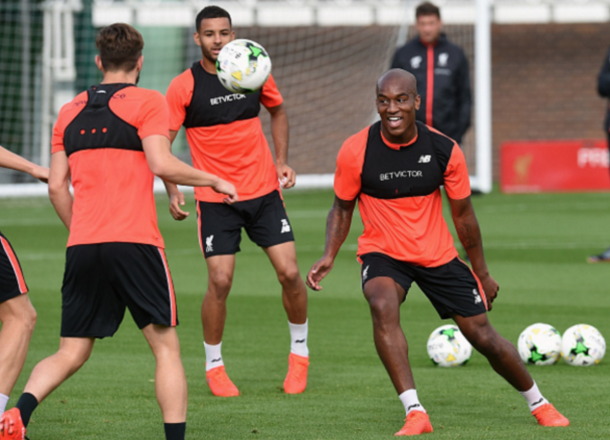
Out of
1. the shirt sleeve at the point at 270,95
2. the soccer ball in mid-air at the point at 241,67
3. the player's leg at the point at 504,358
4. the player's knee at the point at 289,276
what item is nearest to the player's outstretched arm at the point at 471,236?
the player's leg at the point at 504,358

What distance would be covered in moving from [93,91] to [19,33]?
15.6 m

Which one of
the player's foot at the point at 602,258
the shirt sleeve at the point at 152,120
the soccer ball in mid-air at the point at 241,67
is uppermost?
the soccer ball in mid-air at the point at 241,67

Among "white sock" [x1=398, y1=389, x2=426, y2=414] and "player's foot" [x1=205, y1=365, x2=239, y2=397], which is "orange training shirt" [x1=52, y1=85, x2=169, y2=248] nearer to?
"white sock" [x1=398, y1=389, x2=426, y2=414]

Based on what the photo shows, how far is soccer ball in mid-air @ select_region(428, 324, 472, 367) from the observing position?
6754 millimetres

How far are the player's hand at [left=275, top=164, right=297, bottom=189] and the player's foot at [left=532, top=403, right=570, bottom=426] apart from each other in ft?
7.28

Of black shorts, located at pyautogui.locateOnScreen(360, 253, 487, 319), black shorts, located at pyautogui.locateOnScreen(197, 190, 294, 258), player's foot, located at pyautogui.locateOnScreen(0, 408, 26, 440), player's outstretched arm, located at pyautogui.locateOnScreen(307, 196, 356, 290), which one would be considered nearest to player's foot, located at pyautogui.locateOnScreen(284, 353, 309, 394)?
black shorts, located at pyautogui.locateOnScreen(197, 190, 294, 258)

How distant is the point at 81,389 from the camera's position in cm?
625

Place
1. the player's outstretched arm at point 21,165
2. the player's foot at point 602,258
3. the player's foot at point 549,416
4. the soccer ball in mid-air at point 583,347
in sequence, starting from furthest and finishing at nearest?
1. the player's foot at point 602,258
2. the soccer ball in mid-air at point 583,347
3. the player's foot at point 549,416
4. the player's outstretched arm at point 21,165

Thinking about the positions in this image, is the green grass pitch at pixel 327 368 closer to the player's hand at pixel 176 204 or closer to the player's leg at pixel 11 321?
the player's leg at pixel 11 321

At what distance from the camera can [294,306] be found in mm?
6574

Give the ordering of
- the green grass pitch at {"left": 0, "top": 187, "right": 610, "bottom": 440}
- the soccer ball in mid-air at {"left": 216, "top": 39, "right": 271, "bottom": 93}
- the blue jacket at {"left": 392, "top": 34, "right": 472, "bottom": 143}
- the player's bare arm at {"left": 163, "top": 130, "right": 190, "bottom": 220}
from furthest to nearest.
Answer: the blue jacket at {"left": 392, "top": 34, "right": 472, "bottom": 143} → the soccer ball in mid-air at {"left": 216, "top": 39, "right": 271, "bottom": 93} → the player's bare arm at {"left": 163, "top": 130, "right": 190, "bottom": 220} → the green grass pitch at {"left": 0, "top": 187, "right": 610, "bottom": 440}

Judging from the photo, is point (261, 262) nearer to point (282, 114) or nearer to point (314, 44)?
point (282, 114)

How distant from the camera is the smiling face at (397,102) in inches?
204

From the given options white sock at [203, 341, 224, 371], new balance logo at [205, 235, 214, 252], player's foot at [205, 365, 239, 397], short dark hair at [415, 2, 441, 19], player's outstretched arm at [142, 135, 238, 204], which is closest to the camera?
player's outstretched arm at [142, 135, 238, 204]
